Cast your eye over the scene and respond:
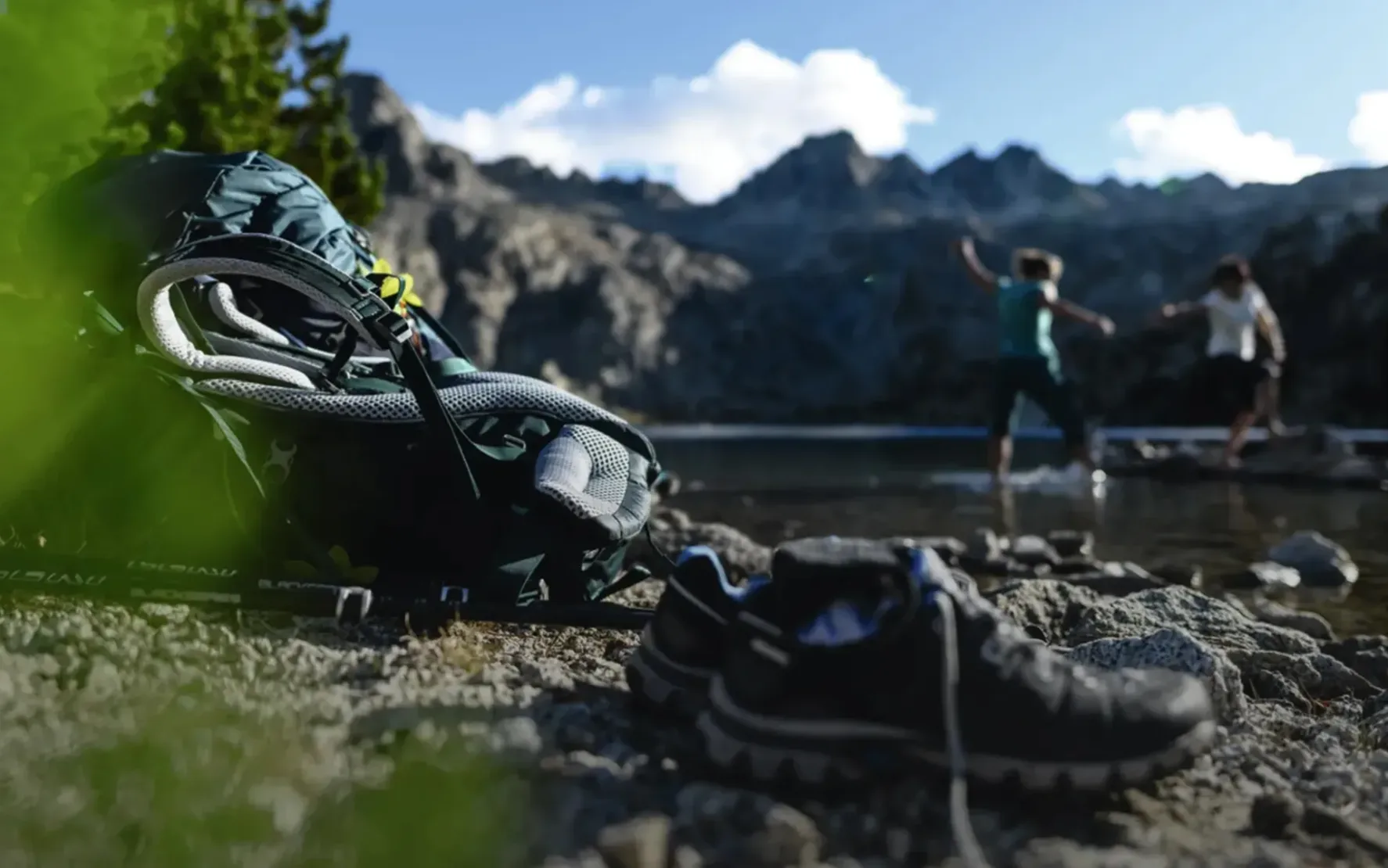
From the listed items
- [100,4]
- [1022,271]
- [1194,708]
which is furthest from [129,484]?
[1022,271]

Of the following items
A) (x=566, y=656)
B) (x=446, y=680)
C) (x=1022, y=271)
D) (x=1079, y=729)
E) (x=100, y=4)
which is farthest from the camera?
(x=1022, y=271)

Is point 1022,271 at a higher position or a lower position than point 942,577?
higher

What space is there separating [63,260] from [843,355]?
477ft

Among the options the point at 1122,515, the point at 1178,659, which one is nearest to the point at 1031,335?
the point at 1122,515

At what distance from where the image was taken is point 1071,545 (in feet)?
27.8

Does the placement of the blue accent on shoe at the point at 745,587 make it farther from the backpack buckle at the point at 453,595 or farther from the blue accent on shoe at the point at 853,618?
the backpack buckle at the point at 453,595

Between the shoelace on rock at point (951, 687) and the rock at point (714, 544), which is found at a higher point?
the shoelace on rock at point (951, 687)

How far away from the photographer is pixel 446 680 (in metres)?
2.28

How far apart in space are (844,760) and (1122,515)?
1086 centimetres

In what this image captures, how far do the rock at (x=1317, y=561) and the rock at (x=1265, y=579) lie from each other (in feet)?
0.40

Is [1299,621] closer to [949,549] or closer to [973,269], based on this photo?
[949,549]

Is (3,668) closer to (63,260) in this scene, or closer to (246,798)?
Result: (246,798)

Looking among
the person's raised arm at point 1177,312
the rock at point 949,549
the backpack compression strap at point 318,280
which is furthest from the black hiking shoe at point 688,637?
the person's raised arm at point 1177,312

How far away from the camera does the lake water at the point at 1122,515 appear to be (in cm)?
828
